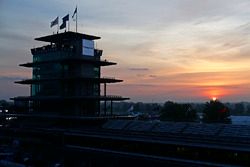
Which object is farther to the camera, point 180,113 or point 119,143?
point 180,113

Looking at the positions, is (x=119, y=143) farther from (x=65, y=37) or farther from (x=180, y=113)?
(x=180, y=113)

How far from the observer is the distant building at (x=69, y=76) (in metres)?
90.9

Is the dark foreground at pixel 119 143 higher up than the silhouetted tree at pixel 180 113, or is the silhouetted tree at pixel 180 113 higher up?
the silhouetted tree at pixel 180 113

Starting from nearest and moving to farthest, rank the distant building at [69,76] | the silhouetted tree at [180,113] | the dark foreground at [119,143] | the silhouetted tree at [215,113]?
the dark foreground at [119,143]
the distant building at [69,76]
the silhouetted tree at [215,113]
the silhouetted tree at [180,113]

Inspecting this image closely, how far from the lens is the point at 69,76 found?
9112 cm

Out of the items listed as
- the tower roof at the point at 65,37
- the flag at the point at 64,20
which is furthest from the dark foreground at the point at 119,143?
the flag at the point at 64,20

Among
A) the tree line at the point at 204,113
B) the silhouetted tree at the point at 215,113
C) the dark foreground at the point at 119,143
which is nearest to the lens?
the dark foreground at the point at 119,143

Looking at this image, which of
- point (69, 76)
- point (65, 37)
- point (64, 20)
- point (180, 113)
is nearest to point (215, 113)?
point (180, 113)

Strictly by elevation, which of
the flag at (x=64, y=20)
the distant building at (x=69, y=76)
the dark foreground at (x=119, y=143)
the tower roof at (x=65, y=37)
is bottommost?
the dark foreground at (x=119, y=143)

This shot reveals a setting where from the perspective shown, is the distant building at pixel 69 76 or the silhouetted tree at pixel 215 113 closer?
the distant building at pixel 69 76

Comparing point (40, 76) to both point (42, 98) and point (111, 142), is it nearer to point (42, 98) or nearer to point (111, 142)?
point (42, 98)

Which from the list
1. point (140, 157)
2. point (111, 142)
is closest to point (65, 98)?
point (111, 142)

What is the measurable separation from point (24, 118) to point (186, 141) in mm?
50801

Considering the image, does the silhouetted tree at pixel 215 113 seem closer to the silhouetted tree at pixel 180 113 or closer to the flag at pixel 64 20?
Answer: the silhouetted tree at pixel 180 113
